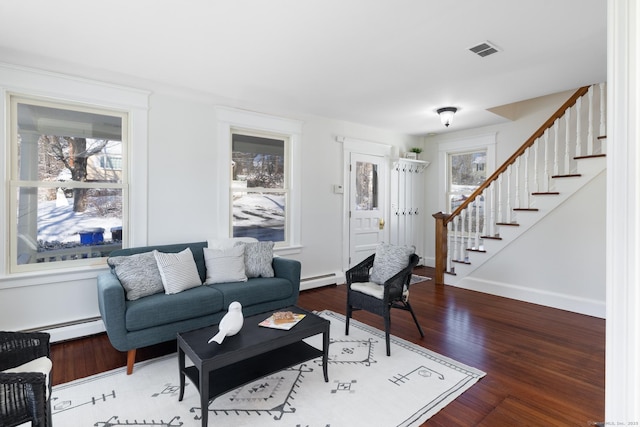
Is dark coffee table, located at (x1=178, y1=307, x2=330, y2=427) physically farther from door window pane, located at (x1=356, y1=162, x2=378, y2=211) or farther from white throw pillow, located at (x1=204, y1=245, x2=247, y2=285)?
door window pane, located at (x1=356, y1=162, x2=378, y2=211)

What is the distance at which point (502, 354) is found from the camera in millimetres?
2811

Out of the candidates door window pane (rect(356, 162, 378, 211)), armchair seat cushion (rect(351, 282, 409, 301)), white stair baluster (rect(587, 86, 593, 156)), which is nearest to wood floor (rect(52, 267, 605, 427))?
armchair seat cushion (rect(351, 282, 409, 301))

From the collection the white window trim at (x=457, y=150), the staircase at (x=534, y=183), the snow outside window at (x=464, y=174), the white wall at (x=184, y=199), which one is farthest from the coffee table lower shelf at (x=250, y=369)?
the white window trim at (x=457, y=150)

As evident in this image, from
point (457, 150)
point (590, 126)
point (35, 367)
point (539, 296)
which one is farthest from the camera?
point (457, 150)

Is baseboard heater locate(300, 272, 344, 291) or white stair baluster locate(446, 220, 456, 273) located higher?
white stair baluster locate(446, 220, 456, 273)

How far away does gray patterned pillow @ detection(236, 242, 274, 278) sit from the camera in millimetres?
3530

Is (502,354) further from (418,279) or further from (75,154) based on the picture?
(75,154)

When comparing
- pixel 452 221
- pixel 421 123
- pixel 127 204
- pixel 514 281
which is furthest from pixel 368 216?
pixel 127 204

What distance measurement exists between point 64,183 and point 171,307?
1709 millimetres

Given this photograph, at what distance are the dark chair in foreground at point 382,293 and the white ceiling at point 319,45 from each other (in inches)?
74.3

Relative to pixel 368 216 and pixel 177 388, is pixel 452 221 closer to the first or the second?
pixel 368 216

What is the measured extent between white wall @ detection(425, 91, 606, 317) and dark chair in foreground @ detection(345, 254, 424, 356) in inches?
80.6

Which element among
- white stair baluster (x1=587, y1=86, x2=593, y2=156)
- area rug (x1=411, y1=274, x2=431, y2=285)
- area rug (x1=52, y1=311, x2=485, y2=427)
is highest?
white stair baluster (x1=587, y1=86, x2=593, y2=156)

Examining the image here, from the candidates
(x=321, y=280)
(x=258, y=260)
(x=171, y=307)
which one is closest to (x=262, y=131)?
(x=258, y=260)
